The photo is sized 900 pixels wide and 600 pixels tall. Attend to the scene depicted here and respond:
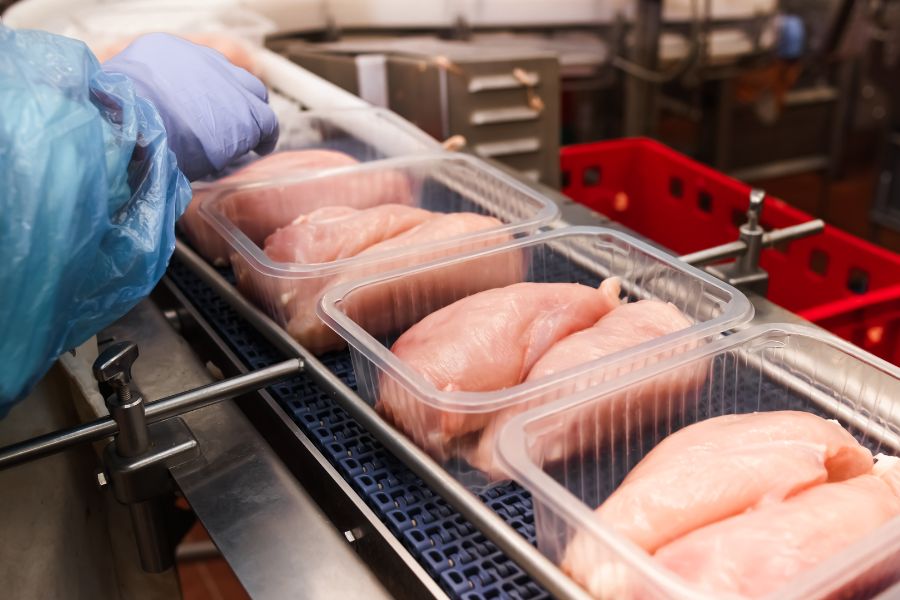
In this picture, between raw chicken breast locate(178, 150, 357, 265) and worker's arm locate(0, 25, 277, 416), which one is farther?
raw chicken breast locate(178, 150, 357, 265)

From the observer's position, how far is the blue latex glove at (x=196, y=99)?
112 centimetres

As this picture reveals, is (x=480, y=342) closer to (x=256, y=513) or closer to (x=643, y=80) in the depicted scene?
(x=256, y=513)

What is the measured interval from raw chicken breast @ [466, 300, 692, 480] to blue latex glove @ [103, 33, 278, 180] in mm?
571

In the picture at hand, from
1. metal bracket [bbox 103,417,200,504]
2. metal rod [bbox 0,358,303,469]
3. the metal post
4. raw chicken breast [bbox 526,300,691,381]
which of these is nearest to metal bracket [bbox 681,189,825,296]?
raw chicken breast [bbox 526,300,691,381]

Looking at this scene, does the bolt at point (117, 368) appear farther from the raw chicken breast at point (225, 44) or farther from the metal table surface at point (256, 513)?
the raw chicken breast at point (225, 44)

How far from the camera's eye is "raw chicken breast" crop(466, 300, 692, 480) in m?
0.86

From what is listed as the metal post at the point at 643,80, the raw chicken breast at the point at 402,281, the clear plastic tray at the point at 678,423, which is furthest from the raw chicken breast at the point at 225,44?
the metal post at the point at 643,80

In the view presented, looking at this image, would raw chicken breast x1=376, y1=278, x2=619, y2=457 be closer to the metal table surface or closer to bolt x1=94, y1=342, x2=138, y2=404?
the metal table surface

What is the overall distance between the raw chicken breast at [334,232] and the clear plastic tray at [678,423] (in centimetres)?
51

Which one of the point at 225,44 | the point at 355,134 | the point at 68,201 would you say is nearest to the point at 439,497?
the point at 68,201

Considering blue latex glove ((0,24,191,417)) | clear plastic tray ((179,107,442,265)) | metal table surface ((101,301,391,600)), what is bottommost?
metal table surface ((101,301,391,600))

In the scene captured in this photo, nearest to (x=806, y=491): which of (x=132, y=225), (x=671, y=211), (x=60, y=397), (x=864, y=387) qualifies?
(x=864, y=387)

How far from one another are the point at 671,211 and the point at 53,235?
1.50 m

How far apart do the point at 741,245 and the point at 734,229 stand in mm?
484
